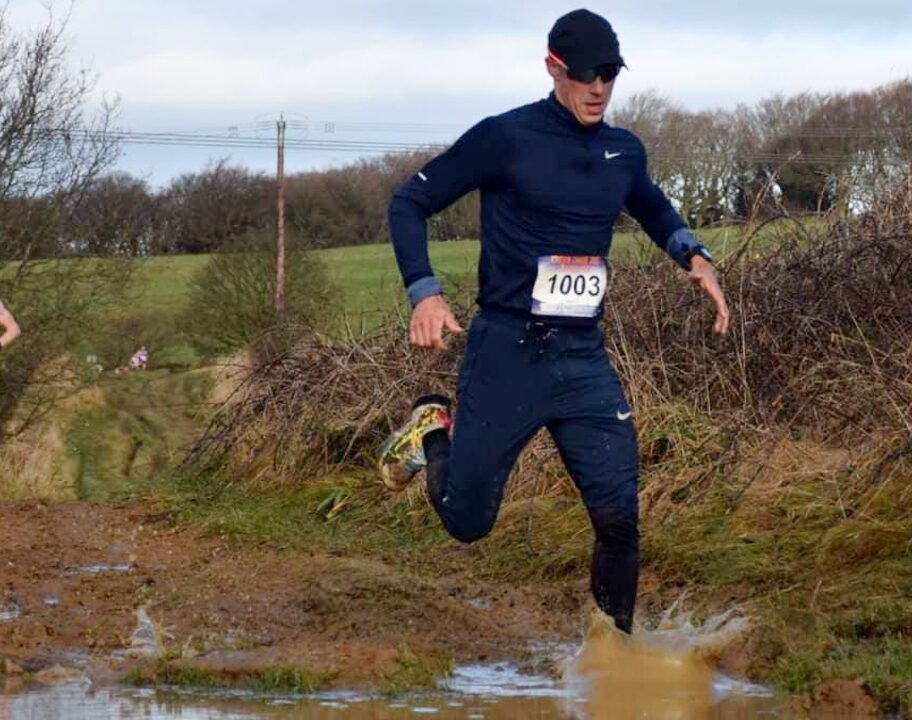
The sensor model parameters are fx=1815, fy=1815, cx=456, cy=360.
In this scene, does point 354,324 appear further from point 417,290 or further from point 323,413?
point 417,290

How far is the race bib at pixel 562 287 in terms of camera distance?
6480 mm

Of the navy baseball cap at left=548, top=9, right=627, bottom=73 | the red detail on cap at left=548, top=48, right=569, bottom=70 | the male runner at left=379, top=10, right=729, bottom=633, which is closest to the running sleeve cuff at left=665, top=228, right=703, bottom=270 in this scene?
the male runner at left=379, top=10, right=729, bottom=633

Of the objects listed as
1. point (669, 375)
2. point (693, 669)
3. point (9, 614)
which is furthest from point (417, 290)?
point (669, 375)

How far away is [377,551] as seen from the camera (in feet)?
33.9

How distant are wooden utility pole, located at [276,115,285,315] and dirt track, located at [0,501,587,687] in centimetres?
2327

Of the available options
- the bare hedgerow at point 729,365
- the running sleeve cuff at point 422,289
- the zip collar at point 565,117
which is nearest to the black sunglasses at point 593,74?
the zip collar at point 565,117

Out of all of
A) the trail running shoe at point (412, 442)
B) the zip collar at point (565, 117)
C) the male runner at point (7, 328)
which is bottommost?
the trail running shoe at point (412, 442)

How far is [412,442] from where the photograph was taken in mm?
7508

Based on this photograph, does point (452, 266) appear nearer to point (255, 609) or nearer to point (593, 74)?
point (255, 609)

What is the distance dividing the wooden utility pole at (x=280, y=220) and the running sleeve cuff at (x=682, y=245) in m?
26.4

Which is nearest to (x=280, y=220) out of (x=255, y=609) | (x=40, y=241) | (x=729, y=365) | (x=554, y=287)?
(x=40, y=241)

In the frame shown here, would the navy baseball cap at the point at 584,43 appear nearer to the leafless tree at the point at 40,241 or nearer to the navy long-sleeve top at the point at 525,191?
the navy long-sleeve top at the point at 525,191

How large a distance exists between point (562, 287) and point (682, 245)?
0.72 meters

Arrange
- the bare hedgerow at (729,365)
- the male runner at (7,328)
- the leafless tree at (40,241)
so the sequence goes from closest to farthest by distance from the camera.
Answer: the male runner at (7,328), the bare hedgerow at (729,365), the leafless tree at (40,241)
